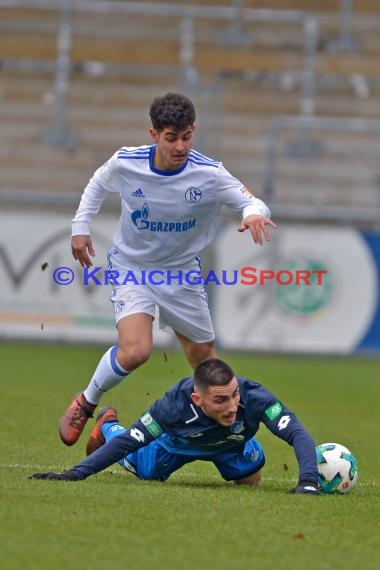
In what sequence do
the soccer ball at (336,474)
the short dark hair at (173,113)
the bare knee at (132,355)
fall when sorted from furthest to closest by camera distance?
the bare knee at (132,355), the short dark hair at (173,113), the soccer ball at (336,474)

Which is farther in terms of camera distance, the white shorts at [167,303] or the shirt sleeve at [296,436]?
the white shorts at [167,303]

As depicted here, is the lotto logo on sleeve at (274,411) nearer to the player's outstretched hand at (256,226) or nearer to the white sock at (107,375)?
the player's outstretched hand at (256,226)

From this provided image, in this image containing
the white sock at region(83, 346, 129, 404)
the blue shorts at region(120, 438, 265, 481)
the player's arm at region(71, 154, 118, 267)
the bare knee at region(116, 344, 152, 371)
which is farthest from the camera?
the player's arm at region(71, 154, 118, 267)

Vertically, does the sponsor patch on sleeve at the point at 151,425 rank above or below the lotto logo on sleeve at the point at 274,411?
below

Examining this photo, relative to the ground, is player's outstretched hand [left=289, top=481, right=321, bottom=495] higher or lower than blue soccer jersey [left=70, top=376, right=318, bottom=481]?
lower

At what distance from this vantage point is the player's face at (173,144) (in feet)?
23.1

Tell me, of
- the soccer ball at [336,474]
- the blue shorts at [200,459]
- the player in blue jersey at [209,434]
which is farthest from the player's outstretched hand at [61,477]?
the soccer ball at [336,474]

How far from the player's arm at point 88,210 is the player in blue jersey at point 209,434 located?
121cm

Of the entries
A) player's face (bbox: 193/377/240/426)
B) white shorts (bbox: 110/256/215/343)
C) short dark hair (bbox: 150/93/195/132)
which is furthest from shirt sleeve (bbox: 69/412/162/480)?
short dark hair (bbox: 150/93/195/132)

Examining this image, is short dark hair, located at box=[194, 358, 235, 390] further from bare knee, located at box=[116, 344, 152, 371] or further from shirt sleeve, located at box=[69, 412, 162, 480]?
bare knee, located at box=[116, 344, 152, 371]

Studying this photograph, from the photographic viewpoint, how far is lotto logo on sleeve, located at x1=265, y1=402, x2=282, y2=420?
6344mm

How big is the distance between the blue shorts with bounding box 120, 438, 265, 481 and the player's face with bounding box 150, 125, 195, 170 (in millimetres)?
1668

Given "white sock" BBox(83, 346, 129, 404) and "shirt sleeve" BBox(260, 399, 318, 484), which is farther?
"white sock" BBox(83, 346, 129, 404)

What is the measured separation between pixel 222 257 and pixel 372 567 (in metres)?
12.4
